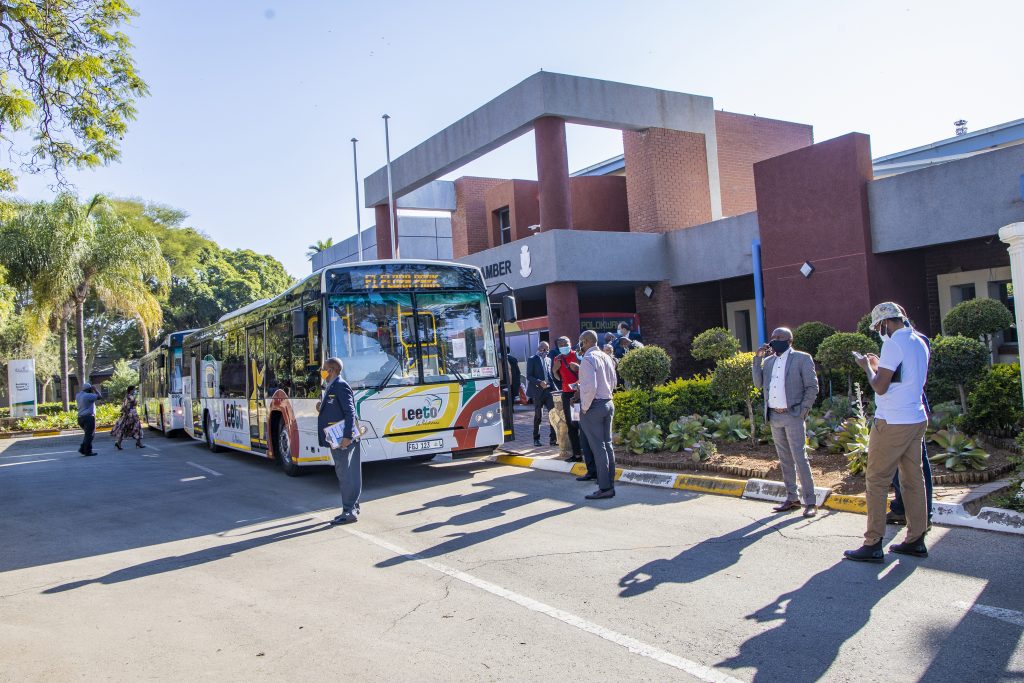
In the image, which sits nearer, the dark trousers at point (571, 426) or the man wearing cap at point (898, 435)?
the man wearing cap at point (898, 435)

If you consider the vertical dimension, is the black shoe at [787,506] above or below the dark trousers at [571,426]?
below

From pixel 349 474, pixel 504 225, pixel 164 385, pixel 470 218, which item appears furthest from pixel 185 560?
pixel 470 218

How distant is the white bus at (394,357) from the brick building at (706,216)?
28.4 feet

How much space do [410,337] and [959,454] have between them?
6879 mm

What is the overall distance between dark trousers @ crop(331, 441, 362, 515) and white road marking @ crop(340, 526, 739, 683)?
1.72m

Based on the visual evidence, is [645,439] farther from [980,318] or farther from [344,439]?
[980,318]

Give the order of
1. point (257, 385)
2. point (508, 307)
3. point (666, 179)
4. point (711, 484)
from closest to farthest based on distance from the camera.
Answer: point (711, 484) < point (508, 307) < point (257, 385) < point (666, 179)

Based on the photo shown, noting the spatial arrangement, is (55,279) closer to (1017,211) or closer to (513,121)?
(513,121)

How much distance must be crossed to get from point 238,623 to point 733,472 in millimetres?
6140

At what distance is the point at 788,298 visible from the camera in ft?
58.0

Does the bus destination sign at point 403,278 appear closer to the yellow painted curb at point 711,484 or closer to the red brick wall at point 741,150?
the yellow painted curb at point 711,484

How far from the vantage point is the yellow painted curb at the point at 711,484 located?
8.90 m

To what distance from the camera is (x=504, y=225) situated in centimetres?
2867

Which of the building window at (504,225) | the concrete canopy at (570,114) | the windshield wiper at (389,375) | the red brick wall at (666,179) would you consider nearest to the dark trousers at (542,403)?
Answer: the windshield wiper at (389,375)
